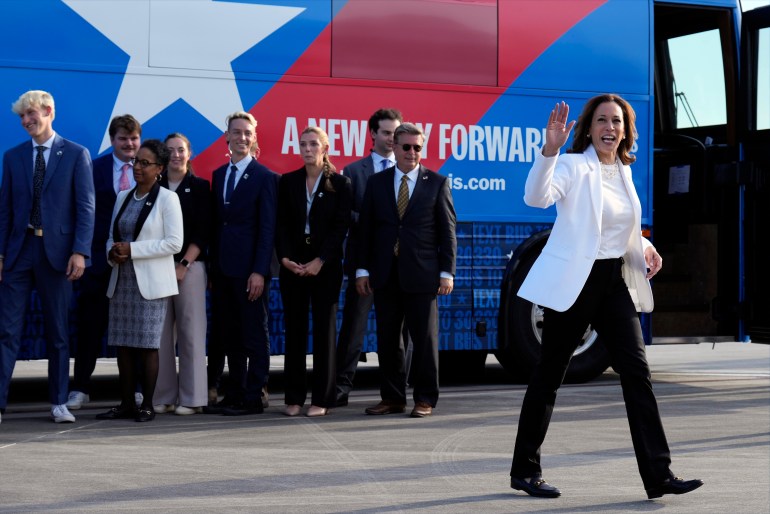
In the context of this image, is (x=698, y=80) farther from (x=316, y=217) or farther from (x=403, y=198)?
(x=316, y=217)

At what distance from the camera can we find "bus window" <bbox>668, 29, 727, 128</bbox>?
11.4 m

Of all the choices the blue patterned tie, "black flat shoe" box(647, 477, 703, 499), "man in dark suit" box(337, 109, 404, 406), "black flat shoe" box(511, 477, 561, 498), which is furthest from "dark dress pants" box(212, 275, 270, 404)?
"black flat shoe" box(647, 477, 703, 499)

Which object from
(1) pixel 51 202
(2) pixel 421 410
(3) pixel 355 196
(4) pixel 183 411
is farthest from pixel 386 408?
(1) pixel 51 202

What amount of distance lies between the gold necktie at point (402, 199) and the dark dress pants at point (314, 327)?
460 mm

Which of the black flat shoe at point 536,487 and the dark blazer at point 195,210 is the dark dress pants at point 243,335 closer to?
the dark blazer at point 195,210

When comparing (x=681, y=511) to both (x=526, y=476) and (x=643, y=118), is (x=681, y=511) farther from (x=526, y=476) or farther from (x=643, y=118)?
(x=643, y=118)

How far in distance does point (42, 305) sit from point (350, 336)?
218 cm

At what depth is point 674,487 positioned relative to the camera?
6.05m

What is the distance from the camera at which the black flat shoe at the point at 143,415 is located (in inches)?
338

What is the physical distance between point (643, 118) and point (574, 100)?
0.66 metres

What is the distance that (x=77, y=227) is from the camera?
8531 mm

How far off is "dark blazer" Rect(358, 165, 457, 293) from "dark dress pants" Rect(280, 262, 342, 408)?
306 mm

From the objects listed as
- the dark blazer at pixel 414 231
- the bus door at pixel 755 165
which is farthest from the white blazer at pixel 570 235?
the bus door at pixel 755 165

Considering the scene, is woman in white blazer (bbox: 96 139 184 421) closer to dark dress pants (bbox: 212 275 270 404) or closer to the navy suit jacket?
the navy suit jacket
